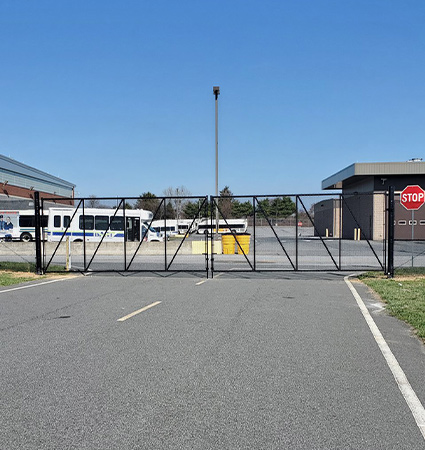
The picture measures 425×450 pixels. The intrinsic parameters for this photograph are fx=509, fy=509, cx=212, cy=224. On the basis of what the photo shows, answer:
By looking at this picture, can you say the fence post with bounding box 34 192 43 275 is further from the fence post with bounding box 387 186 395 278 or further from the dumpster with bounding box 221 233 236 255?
the dumpster with bounding box 221 233 236 255

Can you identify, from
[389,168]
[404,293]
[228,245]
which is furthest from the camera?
[389,168]

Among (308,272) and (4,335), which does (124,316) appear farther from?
(308,272)

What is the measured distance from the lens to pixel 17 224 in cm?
4084

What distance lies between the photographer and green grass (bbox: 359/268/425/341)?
381 inches

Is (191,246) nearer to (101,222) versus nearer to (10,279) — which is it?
(101,222)

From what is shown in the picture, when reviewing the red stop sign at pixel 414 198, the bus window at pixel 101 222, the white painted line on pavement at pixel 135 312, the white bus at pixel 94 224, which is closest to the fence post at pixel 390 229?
the red stop sign at pixel 414 198

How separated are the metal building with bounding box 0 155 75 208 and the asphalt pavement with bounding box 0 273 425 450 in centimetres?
3588

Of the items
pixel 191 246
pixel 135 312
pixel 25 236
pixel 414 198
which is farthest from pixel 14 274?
pixel 25 236

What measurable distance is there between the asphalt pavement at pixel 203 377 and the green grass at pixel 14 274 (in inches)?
216

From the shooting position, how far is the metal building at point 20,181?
187ft

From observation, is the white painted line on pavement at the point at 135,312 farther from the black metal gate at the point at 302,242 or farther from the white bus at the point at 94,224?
the white bus at the point at 94,224

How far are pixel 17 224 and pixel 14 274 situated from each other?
23.2m

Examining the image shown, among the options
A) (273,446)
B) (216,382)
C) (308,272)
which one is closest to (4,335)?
(216,382)

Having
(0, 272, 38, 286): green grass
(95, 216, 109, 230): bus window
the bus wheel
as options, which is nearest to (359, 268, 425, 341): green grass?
(0, 272, 38, 286): green grass
